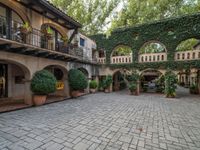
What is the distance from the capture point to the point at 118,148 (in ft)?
→ 11.8

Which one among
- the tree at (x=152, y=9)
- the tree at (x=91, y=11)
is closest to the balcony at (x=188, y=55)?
the tree at (x=152, y=9)

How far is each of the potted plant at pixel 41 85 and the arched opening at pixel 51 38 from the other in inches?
86.7

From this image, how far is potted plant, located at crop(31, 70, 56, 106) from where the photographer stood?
26.0 ft

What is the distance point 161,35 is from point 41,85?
12.4 meters

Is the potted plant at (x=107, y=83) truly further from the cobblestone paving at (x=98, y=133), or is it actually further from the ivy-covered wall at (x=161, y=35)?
the cobblestone paving at (x=98, y=133)

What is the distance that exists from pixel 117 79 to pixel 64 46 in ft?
33.4

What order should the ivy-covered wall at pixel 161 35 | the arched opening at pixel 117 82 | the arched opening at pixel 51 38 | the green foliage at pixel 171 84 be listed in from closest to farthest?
the arched opening at pixel 51 38 → the green foliage at pixel 171 84 → the ivy-covered wall at pixel 161 35 → the arched opening at pixel 117 82

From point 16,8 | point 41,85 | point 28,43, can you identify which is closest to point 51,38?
point 28,43

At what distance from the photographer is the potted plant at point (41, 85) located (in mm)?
7938

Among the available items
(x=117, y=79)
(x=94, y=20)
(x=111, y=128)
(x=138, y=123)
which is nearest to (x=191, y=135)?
(x=138, y=123)

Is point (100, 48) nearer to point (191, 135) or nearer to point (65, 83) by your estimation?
point (65, 83)

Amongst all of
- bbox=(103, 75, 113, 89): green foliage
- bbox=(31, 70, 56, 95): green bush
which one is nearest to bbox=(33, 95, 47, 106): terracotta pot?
bbox=(31, 70, 56, 95): green bush

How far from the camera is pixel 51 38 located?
31.4 ft

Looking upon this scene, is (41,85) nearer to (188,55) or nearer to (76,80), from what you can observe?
A: (76,80)
